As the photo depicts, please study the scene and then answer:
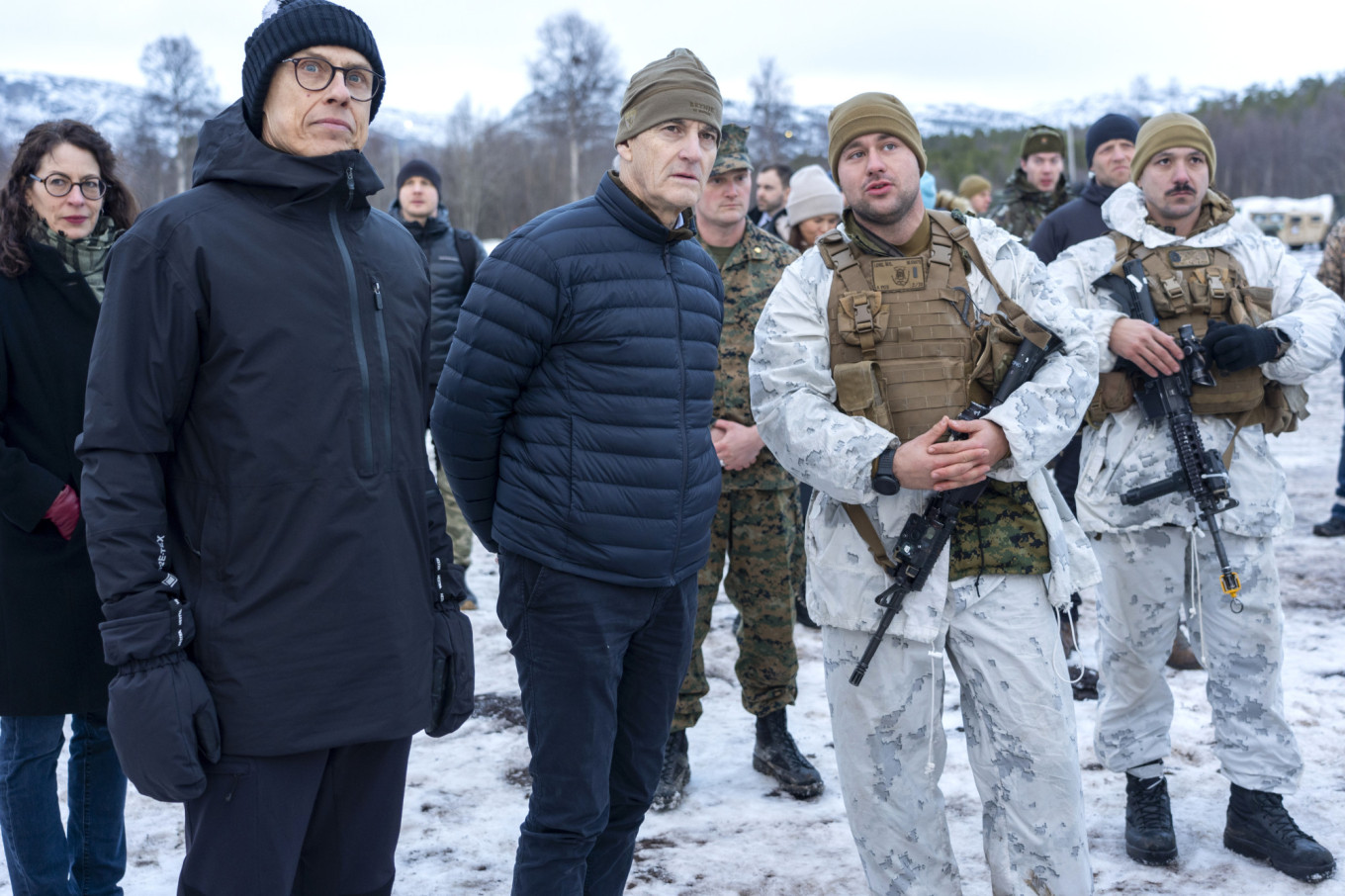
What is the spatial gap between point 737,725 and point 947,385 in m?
2.27

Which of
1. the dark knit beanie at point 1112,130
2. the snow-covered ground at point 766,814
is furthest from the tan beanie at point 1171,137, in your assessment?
the snow-covered ground at point 766,814

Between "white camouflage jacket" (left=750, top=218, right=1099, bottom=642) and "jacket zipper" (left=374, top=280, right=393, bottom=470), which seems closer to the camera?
"jacket zipper" (left=374, top=280, right=393, bottom=470)

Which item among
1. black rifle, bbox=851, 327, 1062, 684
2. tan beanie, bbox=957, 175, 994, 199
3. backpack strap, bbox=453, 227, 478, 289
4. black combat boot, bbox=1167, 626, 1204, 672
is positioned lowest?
black combat boot, bbox=1167, 626, 1204, 672

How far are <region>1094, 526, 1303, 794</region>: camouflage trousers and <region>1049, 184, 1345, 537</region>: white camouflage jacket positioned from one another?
0.27 ft

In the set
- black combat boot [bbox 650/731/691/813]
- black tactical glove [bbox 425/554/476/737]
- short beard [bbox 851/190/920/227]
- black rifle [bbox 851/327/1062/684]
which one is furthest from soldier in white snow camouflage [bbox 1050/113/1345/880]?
black tactical glove [bbox 425/554/476/737]

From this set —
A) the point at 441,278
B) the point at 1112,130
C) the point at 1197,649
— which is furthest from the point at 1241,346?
the point at 441,278

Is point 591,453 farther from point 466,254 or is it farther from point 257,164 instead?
point 466,254

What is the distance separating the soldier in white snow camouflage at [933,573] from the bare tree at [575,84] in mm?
45981

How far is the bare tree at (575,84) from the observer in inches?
1879

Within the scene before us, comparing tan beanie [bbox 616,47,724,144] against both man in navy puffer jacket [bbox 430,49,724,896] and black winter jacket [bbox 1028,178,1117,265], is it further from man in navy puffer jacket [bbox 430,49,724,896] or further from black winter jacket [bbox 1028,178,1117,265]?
black winter jacket [bbox 1028,178,1117,265]

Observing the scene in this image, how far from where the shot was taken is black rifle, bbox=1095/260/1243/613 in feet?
10.6

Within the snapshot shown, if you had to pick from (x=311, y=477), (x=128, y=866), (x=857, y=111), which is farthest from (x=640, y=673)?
(x=128, y=866)

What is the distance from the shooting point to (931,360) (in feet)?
9.03

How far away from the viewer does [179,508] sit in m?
1.92
